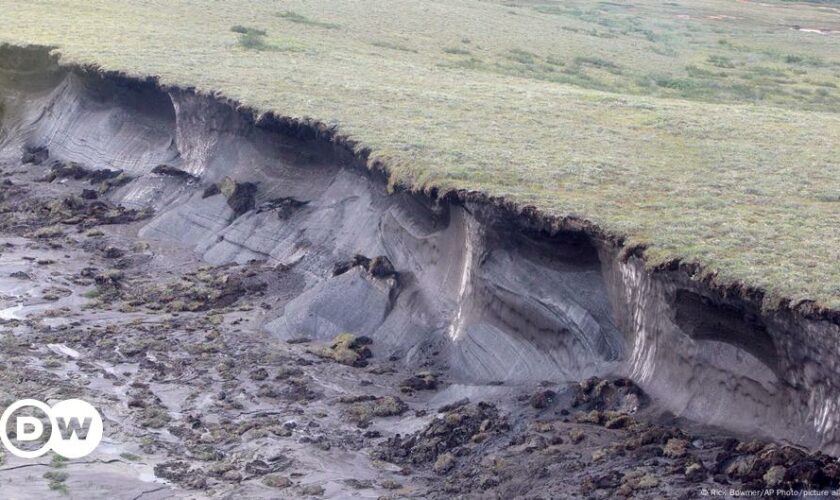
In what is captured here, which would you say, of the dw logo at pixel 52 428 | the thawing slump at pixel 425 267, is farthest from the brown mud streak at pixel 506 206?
the dw logo at pixel 52 428

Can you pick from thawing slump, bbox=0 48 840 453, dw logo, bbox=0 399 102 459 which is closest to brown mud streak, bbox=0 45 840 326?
thawing slump, bbox=0 48 840 453

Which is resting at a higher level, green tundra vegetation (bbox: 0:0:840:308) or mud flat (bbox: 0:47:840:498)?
green tundra vegetation (bbox: 0:0:840:308)

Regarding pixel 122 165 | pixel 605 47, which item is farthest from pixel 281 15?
pixel 122 165

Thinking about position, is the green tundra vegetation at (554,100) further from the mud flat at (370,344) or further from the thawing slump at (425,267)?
the mud flat at (370,344)

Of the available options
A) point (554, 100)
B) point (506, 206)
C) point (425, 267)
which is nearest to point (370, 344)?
point (425, 267)

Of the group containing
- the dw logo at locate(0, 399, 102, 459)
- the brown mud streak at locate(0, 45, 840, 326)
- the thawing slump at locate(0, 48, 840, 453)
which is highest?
the brown mud streak at locate(0, 45, 840, 326)

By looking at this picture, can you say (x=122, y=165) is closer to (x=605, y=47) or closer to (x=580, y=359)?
(x=580, y=359)

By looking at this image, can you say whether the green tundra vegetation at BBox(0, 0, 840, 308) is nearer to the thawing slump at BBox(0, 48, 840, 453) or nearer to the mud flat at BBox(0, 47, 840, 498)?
the thawing slump at BBox(0, 48, 840, 453)

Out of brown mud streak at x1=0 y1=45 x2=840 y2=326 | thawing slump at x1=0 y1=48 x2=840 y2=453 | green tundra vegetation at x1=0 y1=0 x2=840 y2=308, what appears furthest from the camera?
green tundra vegetation at x1=0 y1=0 x2=840 y2=308
